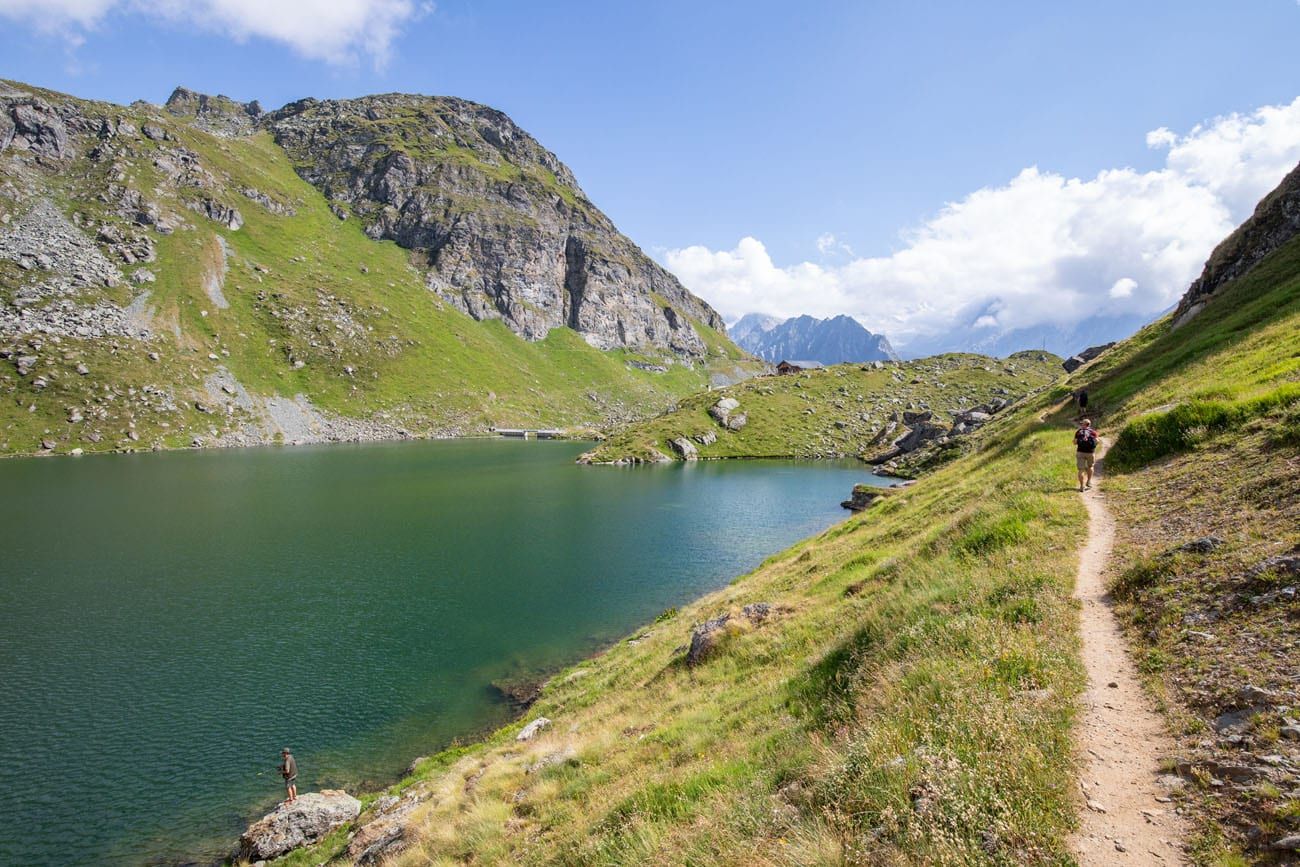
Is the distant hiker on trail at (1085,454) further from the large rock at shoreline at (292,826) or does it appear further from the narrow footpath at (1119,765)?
the large rock at shoreline at (292,826)

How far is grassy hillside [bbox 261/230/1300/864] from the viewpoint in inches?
278

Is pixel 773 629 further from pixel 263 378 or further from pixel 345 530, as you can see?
pixel 263 378

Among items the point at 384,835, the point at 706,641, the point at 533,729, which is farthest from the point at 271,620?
the point at 706,641

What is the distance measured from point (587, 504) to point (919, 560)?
243 feet

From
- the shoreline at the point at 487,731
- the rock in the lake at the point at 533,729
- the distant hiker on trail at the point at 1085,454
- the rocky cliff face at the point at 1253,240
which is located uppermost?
the rocky cliff face at the point at 1253,240

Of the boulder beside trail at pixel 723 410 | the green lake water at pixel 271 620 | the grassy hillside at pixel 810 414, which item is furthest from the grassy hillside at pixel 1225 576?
the boulder beside trail at pixel 723 410

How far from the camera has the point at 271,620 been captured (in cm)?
4344

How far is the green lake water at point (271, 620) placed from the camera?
26234mm

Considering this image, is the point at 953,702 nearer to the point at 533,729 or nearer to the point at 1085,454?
the point at 1085,454

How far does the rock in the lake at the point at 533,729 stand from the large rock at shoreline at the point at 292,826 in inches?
279

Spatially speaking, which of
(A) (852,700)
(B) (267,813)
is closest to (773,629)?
(A) (852,700)

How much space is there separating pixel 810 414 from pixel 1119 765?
173353mm

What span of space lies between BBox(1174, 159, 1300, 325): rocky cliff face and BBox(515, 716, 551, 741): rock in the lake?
195ft

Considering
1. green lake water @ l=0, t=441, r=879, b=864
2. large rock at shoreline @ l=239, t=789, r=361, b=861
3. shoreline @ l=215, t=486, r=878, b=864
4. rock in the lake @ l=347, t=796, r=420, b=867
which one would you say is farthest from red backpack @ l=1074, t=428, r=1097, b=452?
large rock at shoreline @ l=239, t=789, r=361, b=861
